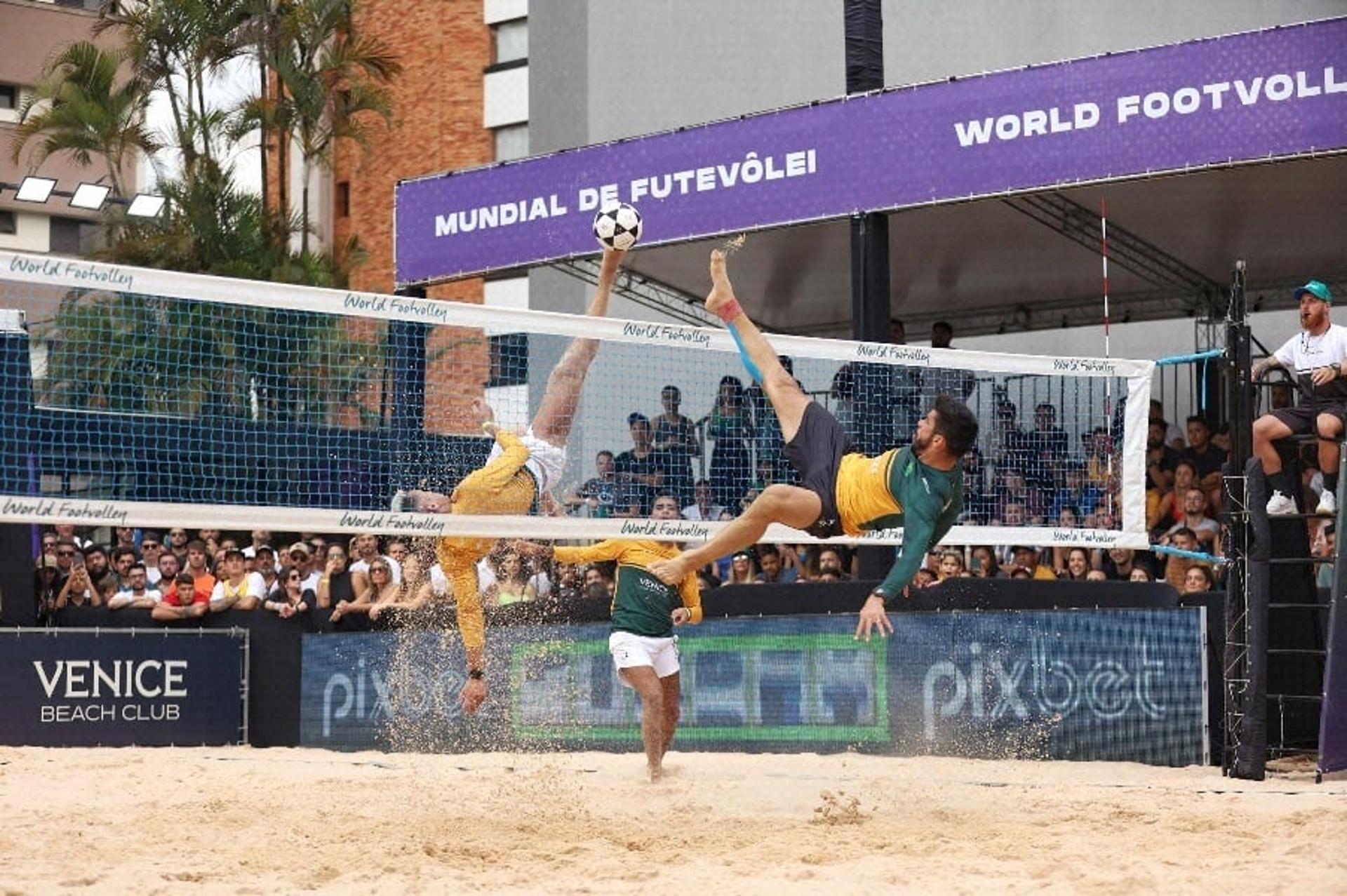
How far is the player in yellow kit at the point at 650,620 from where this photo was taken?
1092cm

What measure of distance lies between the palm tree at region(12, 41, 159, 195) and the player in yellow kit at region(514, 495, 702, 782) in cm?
2149

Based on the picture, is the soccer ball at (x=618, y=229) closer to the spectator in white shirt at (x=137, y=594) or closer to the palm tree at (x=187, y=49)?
the spectator in white shirt at (x=137, y=594)

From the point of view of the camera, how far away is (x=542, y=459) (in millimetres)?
10578

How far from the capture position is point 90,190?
25859mm

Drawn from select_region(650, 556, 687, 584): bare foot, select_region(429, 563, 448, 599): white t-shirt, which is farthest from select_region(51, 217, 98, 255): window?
select_region(650, 556, 687, 584): bare foot

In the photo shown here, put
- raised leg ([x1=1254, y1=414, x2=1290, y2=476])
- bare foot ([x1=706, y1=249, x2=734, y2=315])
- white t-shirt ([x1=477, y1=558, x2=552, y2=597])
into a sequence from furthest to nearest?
white t-shirt ([x1=477, y1=558, x2=552, y2=597])
raised leg ([x1=1254, y1=414, x2=1290, y2=476])
bare foot ([x1=706, y1=249, x2=734, y2=315])

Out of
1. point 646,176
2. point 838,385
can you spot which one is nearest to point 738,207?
point 646,176

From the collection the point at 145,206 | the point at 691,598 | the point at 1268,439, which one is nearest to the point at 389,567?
the point at 691,598

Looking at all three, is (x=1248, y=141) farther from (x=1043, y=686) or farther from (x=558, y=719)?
(x=558, y=719)

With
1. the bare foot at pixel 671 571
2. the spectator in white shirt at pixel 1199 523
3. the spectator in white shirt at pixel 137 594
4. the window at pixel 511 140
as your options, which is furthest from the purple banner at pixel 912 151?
the window at pixel 511 140

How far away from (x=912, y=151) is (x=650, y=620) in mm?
5610

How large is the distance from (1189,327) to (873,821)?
12795 millimetres

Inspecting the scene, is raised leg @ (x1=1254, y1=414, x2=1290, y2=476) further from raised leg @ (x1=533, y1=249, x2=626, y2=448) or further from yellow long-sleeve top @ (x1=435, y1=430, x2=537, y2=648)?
yellow long-sleeve top @ (x1=435, y1=430, x2=537, y2=648)

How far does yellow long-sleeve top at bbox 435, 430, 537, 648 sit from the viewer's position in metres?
10.2
